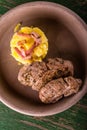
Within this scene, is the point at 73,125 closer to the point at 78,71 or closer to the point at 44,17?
the point at 78,71

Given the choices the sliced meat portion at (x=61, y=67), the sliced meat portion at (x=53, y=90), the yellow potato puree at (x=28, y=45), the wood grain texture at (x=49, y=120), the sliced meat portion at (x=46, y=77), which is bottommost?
the wood grain texture at (x=49, y=120)

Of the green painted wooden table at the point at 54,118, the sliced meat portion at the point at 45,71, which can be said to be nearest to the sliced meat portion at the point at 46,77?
the sliced meat portion at the point at 45,71

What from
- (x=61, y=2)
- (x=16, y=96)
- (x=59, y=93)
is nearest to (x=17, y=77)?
(x=16, y=96)

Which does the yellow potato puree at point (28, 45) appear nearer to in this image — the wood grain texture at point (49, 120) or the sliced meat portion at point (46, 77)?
Answer: the sliced meat portion at point (46, 77)

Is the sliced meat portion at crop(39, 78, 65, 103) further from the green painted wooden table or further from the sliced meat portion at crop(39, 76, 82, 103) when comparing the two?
the green painted wooden table

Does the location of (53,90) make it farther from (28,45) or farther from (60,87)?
(28,45)
